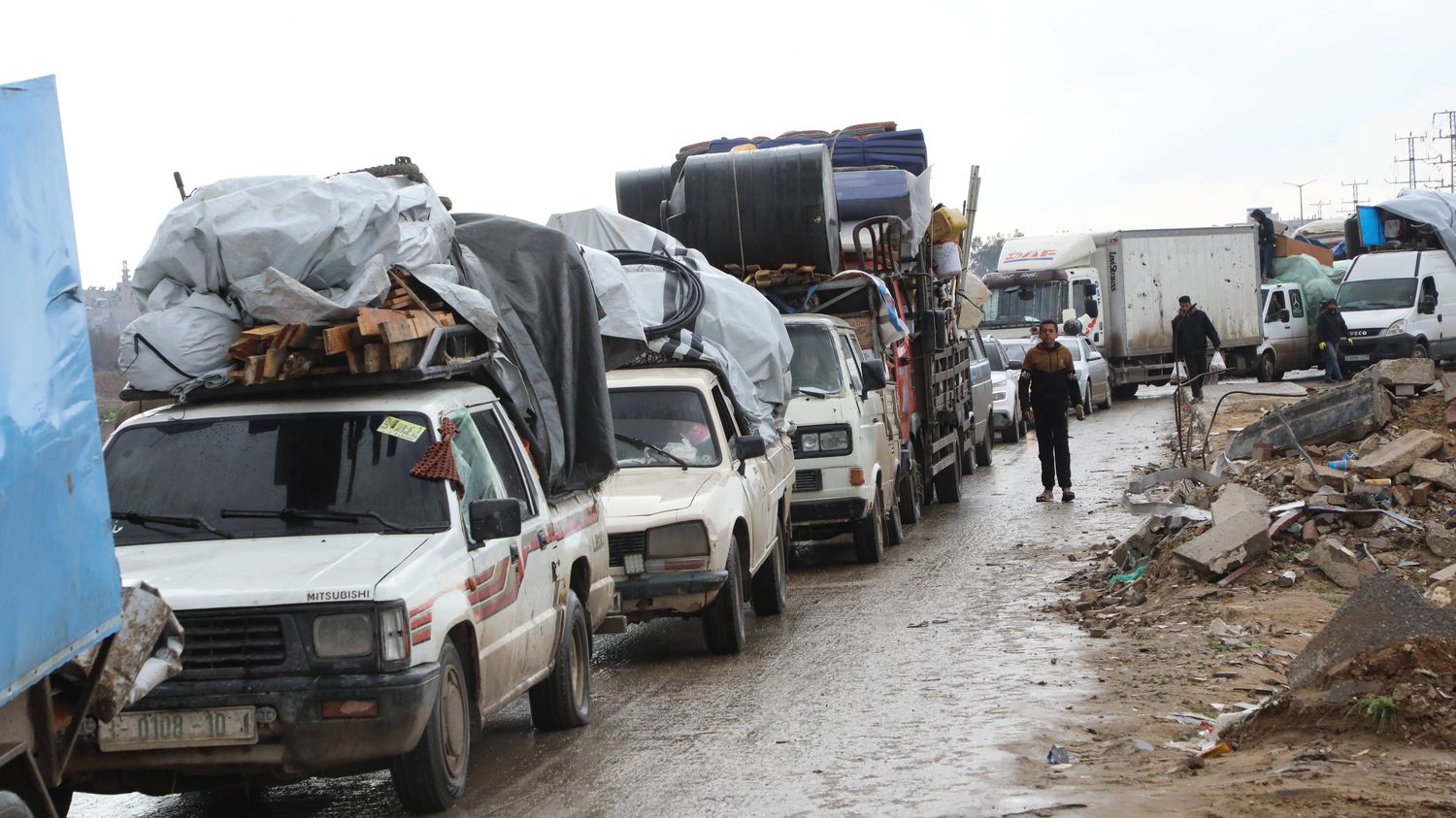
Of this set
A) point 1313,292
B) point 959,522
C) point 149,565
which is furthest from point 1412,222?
point 149,565

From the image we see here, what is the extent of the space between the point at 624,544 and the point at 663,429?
1375 mm

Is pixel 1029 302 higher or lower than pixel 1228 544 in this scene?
higher

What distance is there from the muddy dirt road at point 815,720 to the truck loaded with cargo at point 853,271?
3.48 feet

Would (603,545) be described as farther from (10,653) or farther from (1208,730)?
(10,653)

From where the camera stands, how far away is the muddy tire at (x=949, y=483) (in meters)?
17.9

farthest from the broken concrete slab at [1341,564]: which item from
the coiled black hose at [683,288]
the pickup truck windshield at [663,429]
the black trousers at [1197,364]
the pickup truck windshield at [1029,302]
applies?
the pickup truck windshield at [1029,302]

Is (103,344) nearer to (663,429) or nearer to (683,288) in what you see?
(683,288)

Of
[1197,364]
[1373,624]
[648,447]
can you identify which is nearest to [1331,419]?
[648,447]

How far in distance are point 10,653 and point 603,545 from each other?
16.2ft

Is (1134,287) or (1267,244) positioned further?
(1267,244)

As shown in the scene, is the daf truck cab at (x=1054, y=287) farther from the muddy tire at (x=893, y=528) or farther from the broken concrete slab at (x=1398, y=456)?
the broken concrete slab at (x=1398, y=456)

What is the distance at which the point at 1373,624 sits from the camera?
7.20 metres

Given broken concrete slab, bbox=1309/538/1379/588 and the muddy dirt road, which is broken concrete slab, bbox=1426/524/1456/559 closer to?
broken concrete slab, bbox=1309/538/1379/588

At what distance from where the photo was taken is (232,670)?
575 centimetres
